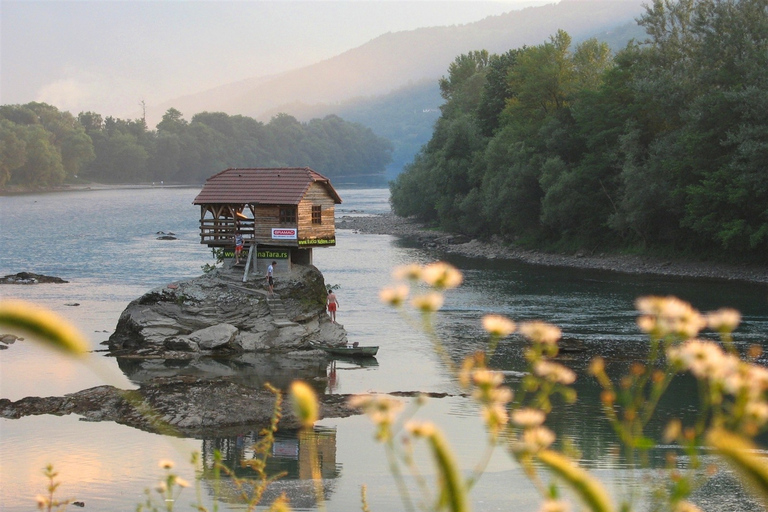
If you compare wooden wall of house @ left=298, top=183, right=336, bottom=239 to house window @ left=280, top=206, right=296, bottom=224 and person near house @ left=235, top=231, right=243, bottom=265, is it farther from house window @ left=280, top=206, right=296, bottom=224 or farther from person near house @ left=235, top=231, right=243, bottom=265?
person near house @ left=235, top=231, right=243, bottom=265

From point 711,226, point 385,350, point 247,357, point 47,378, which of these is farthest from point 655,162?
point 47,378

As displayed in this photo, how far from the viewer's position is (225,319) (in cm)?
4131

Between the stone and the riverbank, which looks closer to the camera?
the stone

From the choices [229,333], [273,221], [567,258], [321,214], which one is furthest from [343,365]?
[567,258]

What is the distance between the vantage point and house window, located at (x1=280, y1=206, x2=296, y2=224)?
140ft

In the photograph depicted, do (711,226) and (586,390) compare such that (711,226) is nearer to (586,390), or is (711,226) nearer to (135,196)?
(586,390)

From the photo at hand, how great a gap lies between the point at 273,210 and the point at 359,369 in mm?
9598

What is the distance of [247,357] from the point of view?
39.3m

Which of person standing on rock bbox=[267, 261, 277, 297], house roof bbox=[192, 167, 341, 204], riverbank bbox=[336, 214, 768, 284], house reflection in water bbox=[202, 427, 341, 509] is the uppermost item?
house roof bbox=[192, 167, 341, 204]

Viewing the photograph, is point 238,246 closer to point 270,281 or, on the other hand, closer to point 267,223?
point 267,223

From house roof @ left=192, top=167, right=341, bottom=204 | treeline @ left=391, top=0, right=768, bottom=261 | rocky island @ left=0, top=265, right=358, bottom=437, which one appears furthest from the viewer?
treeline @ left=391, top=0, right=768, bottom=261

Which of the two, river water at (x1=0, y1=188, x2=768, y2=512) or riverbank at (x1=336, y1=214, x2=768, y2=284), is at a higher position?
riverbank at (x1=336, y1=214, x2=768, y2=284)

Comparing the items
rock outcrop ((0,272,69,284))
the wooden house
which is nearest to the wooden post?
the wooden house

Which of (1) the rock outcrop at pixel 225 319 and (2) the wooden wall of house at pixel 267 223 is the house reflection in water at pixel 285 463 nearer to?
(1) the rock outcrop at pixel 225 319
